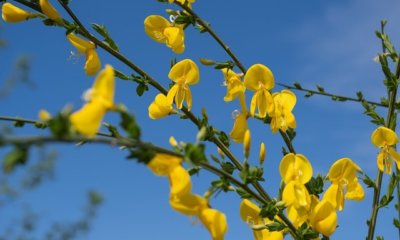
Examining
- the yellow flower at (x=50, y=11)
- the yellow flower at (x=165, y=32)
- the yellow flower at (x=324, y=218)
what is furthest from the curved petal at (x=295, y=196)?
the yellow flower at (x=50, y=11)

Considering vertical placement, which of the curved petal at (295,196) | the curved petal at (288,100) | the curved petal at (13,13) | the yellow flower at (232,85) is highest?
the curved petal at (288,100)

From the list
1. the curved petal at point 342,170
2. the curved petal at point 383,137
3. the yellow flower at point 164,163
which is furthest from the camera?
the curved petal at point 383,137

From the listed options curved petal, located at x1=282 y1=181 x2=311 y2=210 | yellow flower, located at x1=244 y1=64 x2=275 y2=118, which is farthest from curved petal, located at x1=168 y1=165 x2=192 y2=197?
yellow flower, located at x1=244 y1=64 x2=275 y2=118

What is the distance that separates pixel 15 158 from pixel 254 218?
0.89 m

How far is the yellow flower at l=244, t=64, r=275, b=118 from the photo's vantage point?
1.60 metres

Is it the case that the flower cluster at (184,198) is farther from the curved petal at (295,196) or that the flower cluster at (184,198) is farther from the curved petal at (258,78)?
the curved petal at (258,78)

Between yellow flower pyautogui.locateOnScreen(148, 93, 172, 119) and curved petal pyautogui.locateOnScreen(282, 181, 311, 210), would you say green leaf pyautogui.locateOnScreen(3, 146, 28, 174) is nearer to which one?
curved petal pyautogui.locateOnScreen(282, 181, 311, 210)

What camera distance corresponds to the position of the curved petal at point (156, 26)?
1757 mm

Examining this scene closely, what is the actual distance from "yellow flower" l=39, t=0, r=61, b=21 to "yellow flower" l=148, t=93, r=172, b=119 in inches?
14.9

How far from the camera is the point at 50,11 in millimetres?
1583

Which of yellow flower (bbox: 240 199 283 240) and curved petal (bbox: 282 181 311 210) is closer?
curved petal (bbox: 282 181 311 210)

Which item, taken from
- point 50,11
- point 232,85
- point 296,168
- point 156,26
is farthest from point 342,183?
point 50,11

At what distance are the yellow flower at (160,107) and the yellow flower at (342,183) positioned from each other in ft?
1.64

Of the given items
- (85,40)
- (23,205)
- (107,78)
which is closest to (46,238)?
(23,205)
